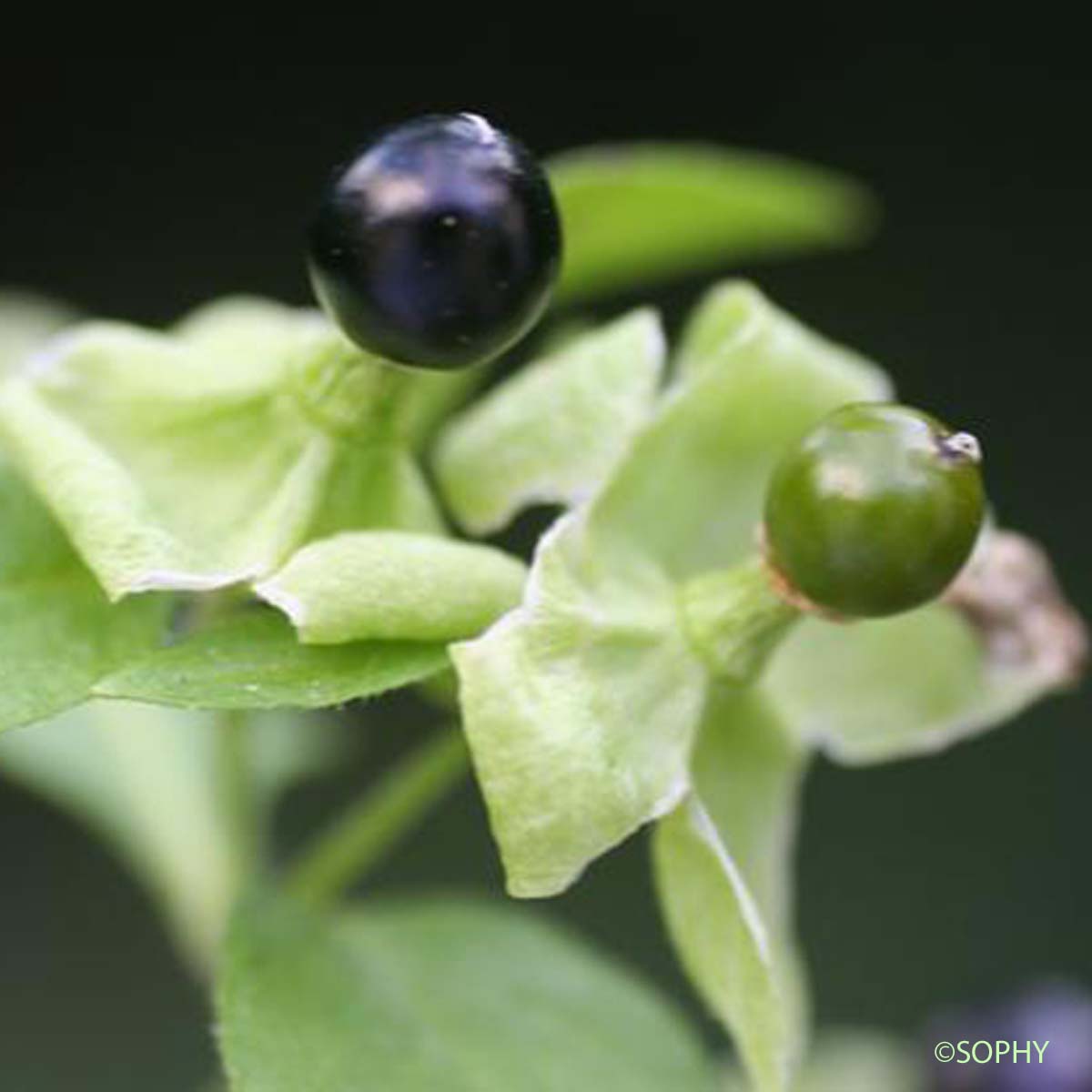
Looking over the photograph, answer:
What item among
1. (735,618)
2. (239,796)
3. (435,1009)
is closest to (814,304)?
(239,796)

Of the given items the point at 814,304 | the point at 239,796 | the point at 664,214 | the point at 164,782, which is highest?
the point at 664,214

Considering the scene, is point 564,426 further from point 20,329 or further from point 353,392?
point 20,329

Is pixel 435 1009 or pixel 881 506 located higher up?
pixel 881 506

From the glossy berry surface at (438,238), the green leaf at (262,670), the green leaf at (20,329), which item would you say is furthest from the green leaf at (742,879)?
the green leaf at (20,329)

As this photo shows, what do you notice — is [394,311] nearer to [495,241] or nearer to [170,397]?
[495,241]

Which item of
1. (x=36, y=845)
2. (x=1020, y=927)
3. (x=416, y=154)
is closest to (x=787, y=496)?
(x=416, y=154)

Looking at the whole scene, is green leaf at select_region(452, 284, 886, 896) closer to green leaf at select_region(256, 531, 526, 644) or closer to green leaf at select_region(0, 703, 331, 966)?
green leaf at select_region(256, 531, 526, 644)

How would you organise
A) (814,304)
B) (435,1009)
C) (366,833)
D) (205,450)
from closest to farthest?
(205,450) → (435,1009) → (366,833) → (814,304)
